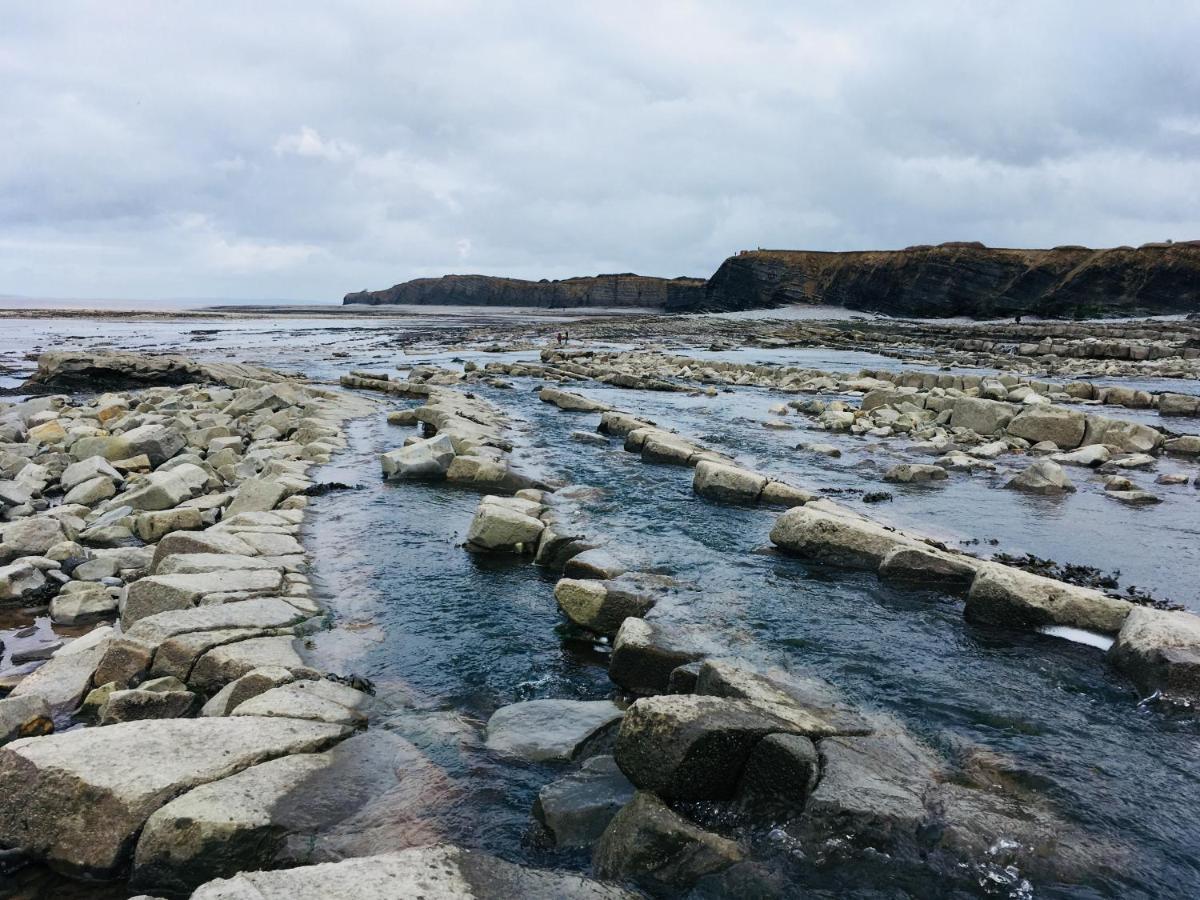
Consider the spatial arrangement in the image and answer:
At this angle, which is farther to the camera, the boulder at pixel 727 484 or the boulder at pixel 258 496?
the boulder at pixel 727 484

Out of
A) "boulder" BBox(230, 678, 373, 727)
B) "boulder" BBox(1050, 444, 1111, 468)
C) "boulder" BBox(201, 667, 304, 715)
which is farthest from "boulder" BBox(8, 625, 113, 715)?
"boulder" BBox(1050, 444, 1111, 468)

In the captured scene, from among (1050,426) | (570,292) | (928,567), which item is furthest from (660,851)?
(570,292)

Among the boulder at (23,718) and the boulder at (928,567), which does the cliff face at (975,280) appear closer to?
the boulder at (928,567)

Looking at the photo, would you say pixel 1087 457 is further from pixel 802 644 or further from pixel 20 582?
pixel 20 582

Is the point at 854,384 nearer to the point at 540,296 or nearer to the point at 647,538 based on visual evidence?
the point at 647,538

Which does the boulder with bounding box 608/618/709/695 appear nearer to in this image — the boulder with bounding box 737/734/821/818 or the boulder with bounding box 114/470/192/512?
the boulder with bounding box 737/734/821/818

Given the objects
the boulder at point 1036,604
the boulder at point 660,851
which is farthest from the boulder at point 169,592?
the boulder at point 1036,604

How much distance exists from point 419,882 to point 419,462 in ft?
37.4

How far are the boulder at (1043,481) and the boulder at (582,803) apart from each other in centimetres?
1226

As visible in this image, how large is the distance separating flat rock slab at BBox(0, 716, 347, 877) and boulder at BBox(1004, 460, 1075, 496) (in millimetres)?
14146

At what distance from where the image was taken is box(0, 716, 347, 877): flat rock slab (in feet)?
14.6

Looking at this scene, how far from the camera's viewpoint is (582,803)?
4934 mm

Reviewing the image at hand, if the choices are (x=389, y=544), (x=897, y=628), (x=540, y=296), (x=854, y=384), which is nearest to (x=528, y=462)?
(x=389, y=544)

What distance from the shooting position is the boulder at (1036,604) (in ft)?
25.0
